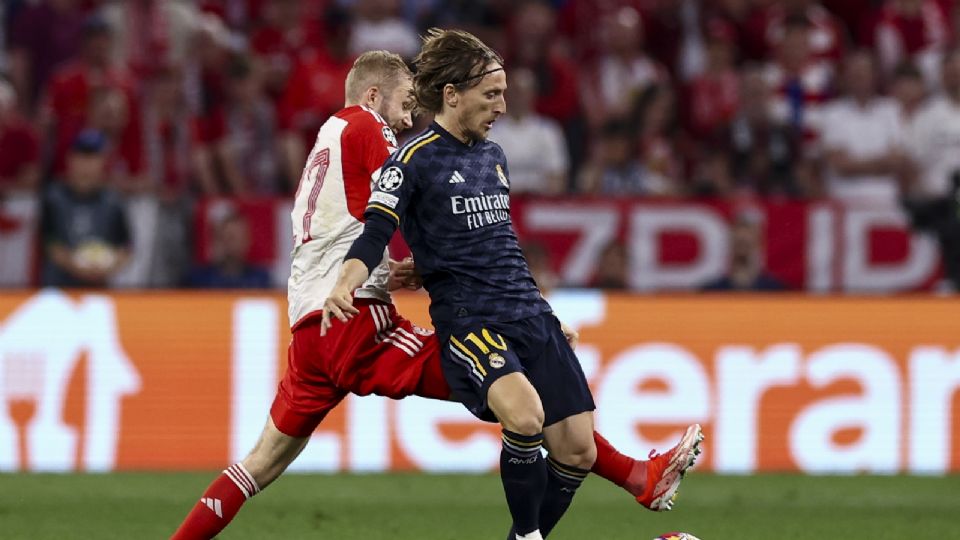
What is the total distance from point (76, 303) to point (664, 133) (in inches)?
204

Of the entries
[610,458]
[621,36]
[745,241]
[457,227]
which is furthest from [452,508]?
[621,36]

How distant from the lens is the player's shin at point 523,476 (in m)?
6.22

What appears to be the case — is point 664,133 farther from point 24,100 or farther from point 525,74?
point 24,100

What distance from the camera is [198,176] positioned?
517 inches

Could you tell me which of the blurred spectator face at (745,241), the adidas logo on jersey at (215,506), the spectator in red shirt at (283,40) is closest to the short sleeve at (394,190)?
the adidas logo on jersey at (215,506)

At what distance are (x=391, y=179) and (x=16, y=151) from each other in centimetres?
724

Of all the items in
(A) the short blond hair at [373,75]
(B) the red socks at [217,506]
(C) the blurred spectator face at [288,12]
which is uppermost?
(C) the blurred spectator face at [288,12]

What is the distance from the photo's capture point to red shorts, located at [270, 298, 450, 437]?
6637 mm

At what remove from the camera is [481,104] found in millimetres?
6449

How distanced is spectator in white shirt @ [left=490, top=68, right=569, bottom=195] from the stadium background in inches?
1.2

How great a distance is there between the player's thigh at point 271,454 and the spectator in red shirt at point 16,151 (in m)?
6.54

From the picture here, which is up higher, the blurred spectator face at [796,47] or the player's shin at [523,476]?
the blurred spectator face at [796,47]

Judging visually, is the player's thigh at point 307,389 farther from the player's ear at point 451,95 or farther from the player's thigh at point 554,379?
the player's ear at point 451,95

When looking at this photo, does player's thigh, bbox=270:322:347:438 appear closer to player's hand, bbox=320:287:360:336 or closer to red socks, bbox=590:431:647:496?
player's hand, bbox=320:287:360:336
